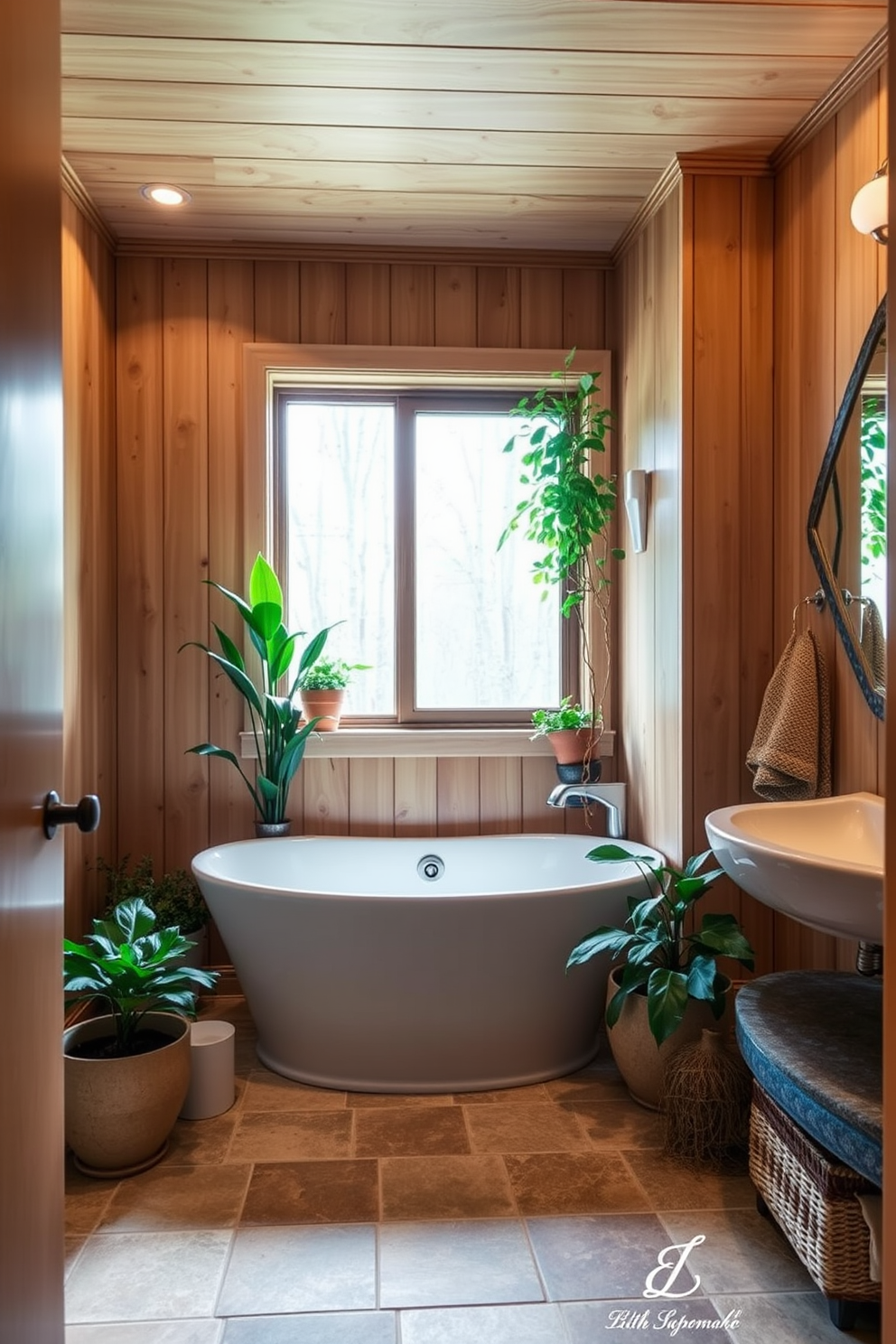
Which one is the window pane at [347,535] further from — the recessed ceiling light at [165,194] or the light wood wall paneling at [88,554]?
the recessed ceiling light at [165,194]

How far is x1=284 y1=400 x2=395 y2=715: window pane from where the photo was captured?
3.40 m

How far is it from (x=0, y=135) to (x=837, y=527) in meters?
1.92

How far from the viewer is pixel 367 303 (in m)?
3.28

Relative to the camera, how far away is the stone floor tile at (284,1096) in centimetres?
251

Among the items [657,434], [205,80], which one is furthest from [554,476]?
[205,80]

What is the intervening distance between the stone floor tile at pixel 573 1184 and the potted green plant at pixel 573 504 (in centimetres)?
129

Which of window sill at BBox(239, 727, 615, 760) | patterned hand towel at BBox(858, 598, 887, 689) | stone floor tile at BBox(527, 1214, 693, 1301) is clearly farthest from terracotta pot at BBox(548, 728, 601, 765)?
stone floor tile at BBox(527, 1214, 693, 1301)

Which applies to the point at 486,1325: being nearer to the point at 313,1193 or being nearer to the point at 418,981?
the point at 313,1193

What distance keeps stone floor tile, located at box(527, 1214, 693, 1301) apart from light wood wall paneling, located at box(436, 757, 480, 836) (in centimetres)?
148

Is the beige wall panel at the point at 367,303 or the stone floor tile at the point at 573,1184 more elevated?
the beige wall panel at the point at 367,303

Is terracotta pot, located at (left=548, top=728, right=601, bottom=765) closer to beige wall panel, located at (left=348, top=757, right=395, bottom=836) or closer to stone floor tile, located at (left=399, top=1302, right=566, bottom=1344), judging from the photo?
beige wall panel, located at (left=348, top=757, right=395, bottom=836)

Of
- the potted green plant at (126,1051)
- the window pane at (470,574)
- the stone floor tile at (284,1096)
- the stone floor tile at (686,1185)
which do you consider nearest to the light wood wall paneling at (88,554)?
the potted green plant at (126,1051)

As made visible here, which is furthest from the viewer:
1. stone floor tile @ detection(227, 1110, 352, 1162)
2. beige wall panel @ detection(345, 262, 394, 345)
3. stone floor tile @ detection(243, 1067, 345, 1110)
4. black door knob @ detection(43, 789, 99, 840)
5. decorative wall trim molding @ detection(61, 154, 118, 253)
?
beige wall panel @ detection(345, 262, 394, 345)

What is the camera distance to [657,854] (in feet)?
8.97
